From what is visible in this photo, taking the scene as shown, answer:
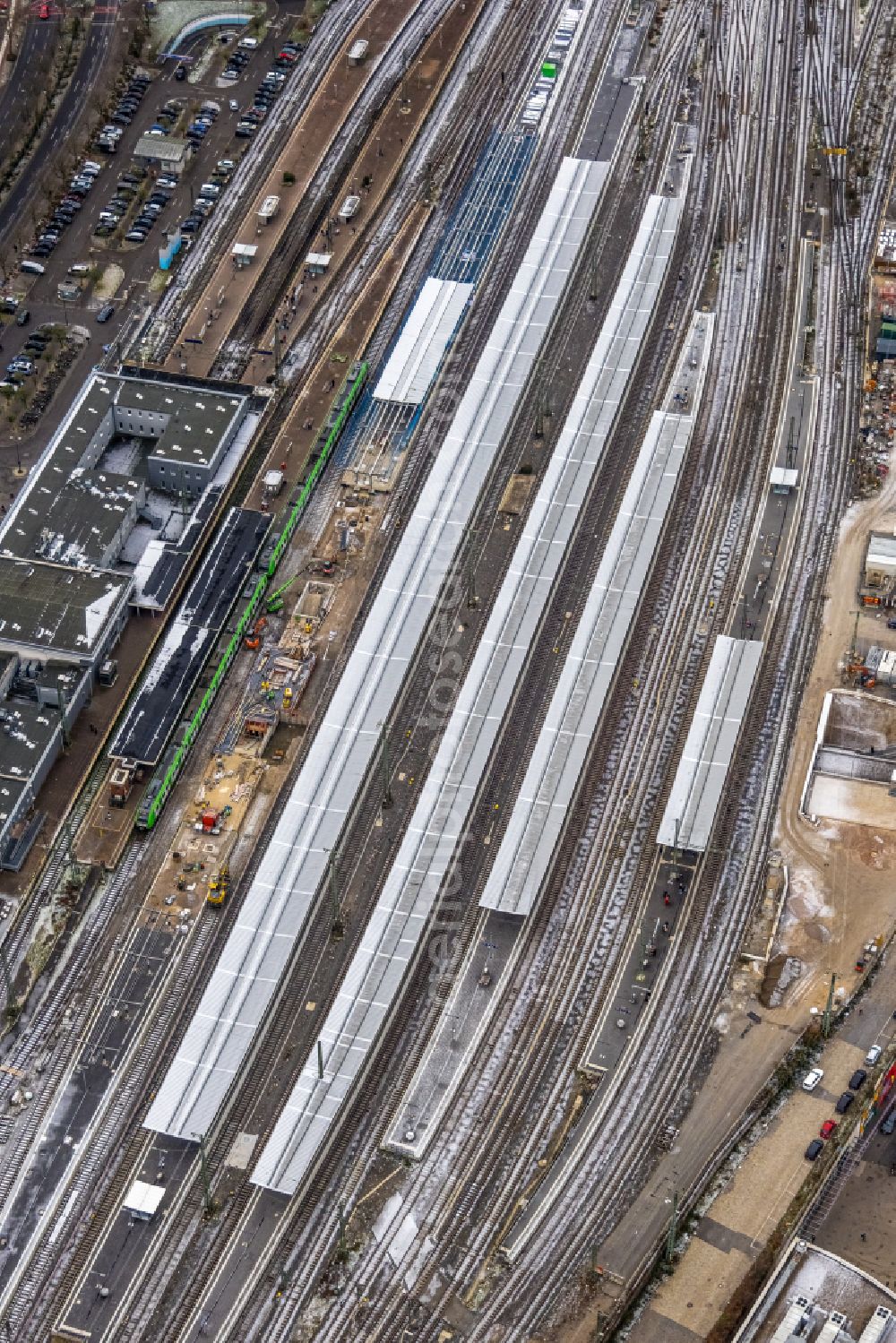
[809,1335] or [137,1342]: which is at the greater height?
[809,1335]

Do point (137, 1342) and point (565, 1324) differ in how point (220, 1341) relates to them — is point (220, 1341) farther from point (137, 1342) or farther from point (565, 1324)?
point (565, 1324)

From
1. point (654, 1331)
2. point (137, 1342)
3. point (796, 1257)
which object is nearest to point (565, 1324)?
point (654, 1331)

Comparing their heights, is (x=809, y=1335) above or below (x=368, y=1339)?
above

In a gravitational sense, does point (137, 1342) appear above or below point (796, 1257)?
below

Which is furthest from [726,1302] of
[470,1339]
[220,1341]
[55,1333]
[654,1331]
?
[55,1333]

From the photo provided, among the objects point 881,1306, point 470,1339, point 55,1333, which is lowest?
point 55,1333

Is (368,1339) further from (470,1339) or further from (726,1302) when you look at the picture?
(726,1302)

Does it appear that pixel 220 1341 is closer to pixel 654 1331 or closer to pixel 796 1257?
pixel 654 1331

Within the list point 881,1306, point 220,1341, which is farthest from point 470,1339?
point 881,1306
